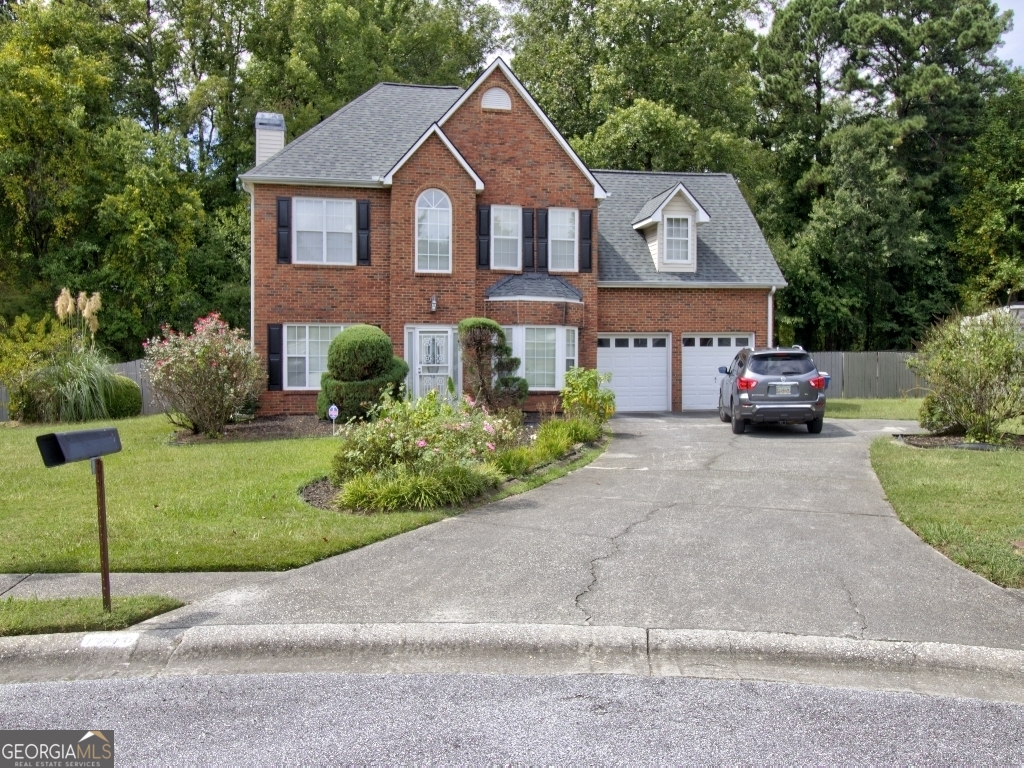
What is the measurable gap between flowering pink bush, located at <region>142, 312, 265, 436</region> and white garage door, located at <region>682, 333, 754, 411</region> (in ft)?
38.6

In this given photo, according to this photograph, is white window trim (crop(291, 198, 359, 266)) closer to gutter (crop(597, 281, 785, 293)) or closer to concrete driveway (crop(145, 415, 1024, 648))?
gutter (crop(597, 281, 785, 293))

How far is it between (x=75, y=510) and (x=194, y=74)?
103 feet

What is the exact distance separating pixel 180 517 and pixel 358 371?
8.42 m

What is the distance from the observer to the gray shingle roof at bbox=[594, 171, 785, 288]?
23.0m

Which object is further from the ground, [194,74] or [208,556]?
[194,74]

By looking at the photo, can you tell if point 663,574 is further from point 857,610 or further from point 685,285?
point 685,285

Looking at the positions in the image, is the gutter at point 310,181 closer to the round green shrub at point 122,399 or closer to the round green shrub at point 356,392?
the round green shrub at point 356,392

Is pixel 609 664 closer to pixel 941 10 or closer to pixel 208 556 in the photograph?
pixel 208 556

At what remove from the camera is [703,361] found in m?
23.3

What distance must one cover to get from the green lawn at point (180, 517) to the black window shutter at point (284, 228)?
777 cm

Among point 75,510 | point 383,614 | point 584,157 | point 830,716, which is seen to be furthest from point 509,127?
point 830,716

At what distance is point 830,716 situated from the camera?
469cm

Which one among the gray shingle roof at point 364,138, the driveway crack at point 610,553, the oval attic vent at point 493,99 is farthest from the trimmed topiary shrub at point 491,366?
the driveway crack at point 610,553

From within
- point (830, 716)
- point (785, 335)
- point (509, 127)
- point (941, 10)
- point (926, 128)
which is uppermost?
point (941, 10)
